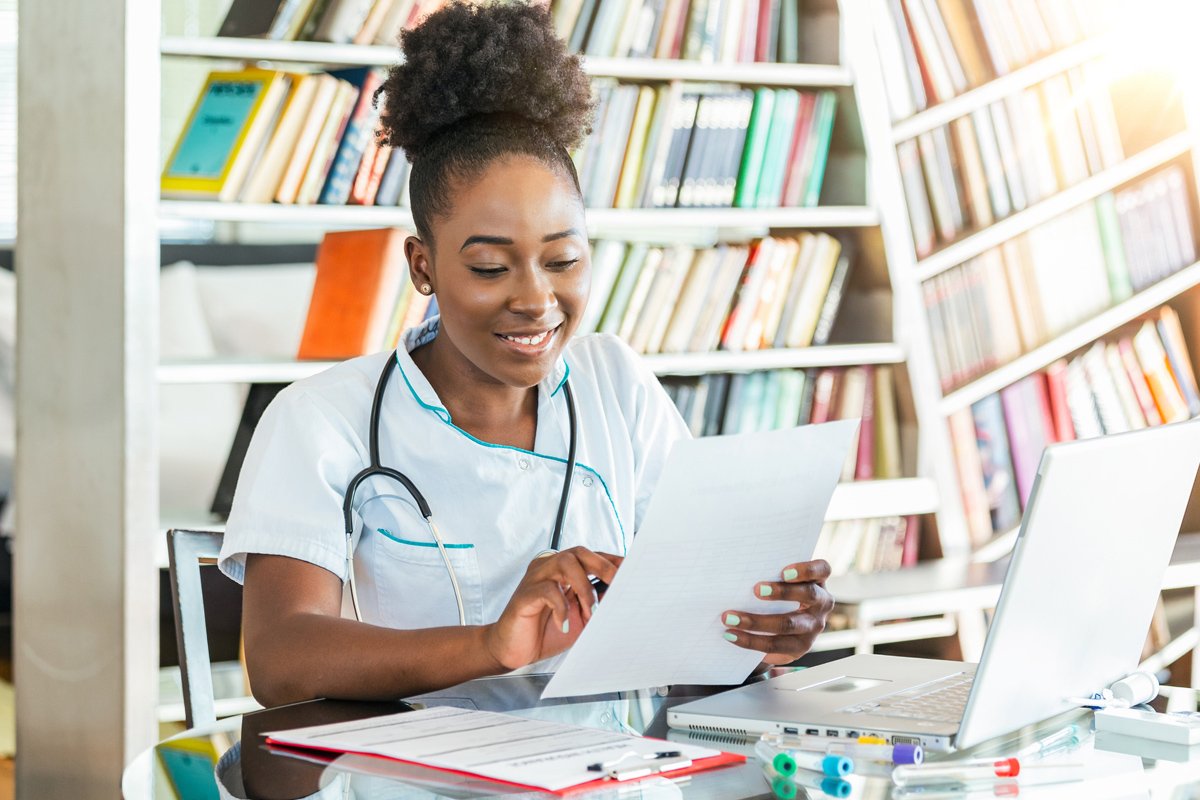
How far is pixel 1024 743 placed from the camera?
98 centimetres

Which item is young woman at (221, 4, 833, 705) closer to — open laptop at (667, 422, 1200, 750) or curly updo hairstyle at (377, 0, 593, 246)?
curly updo hairstyle at (377, 0, 593, 246)

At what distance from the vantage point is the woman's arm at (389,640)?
42.4 inches

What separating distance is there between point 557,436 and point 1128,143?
7.15 ft

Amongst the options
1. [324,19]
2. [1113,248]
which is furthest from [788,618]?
[1113,248]

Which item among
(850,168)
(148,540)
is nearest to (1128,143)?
(850,168)

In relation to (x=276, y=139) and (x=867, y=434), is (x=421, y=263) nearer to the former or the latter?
(x=276, y=139)

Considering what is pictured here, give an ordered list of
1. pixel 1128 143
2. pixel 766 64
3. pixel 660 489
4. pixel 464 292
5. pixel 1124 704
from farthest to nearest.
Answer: pixel 1128 143 < pixel 766 64 < pixel 464 292 < pixel 1124 704 < pixel 660 489

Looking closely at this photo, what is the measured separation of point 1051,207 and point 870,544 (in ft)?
2.72

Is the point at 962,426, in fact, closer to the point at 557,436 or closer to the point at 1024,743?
the point at 557,436

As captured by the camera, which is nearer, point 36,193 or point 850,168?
point 36,193

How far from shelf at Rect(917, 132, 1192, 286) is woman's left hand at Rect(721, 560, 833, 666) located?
1725mm

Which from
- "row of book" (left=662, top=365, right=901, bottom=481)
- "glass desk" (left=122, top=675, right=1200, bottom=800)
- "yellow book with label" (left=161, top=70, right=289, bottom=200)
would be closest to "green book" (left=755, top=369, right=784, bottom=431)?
"row of book" (left=662, top=365, right=901, bottom=481)

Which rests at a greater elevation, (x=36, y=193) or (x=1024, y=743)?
(x=36, y=193)

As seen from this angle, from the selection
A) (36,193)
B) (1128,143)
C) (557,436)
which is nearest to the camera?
(557,436)
